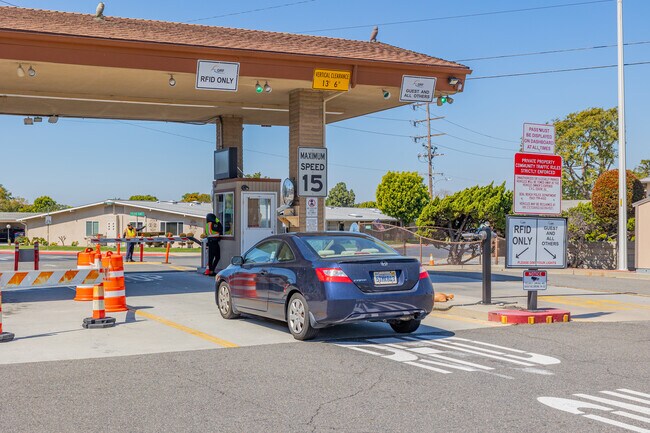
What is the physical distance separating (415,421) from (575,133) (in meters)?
55.5

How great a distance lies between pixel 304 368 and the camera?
26.9 ft

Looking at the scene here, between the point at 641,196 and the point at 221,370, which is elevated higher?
the point at 641,196

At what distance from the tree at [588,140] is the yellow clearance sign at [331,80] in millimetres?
44020

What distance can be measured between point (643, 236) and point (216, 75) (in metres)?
16.5

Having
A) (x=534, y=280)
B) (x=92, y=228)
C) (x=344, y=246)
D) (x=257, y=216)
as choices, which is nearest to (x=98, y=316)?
(x=344, y=246)

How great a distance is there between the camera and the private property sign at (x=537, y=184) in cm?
1227

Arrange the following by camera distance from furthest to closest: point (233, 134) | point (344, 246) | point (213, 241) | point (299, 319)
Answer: point (233, 134)
point (213, 241)
point (344, 246)
point (299, 319)

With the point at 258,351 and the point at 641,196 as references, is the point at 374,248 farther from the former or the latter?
the point at 641,196

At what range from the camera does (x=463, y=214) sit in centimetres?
3222

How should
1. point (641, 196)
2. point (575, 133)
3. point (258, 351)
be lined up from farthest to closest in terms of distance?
point (575, 133) < point (641, 196) < point (258, 351)

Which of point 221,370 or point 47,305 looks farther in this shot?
point 47,305

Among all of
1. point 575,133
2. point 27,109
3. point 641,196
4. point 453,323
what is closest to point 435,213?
point 641,196

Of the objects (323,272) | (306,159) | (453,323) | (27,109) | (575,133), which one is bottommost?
(453,323)

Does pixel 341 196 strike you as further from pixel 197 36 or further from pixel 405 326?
pixel 405 326
